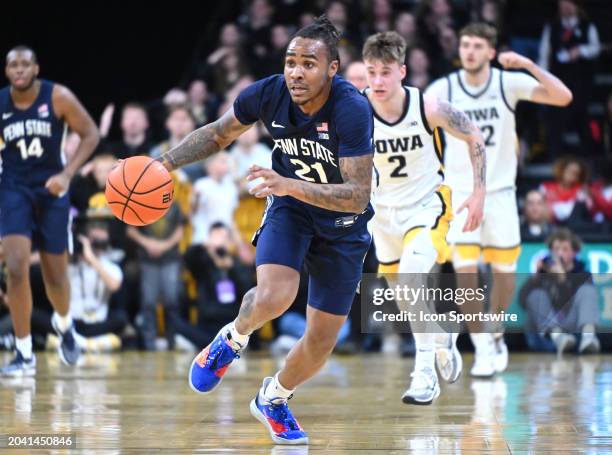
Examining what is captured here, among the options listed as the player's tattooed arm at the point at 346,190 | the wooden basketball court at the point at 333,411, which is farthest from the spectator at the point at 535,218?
the player's tattooed arm at the point at 346,190

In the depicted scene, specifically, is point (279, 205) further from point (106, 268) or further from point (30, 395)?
point (106, 268)

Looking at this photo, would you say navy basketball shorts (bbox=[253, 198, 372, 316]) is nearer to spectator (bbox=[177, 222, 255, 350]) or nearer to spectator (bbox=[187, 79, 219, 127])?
spectator (bbox=[177, 222, 255, 350])

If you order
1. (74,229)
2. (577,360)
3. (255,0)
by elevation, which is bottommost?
(577,360)

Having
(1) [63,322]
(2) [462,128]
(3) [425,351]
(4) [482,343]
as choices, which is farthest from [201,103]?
(3) [425,351]

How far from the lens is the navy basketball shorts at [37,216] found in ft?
29.2

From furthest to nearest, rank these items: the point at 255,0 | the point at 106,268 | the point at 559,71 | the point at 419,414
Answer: the point at 255,0
the point at 559,71
the point at 106,268
the point at 419,414

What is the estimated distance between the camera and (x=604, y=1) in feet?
53.5

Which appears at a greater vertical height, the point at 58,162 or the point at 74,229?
the point at 58,162

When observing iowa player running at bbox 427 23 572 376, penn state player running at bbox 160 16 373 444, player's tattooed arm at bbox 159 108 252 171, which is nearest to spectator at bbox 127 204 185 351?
iowa player running at bbox 427 23 572 376

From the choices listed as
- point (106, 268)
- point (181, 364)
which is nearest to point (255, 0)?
point (106, 268)

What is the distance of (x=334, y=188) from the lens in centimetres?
535

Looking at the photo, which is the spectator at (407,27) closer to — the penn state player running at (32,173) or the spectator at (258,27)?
the spectator at (258,27)

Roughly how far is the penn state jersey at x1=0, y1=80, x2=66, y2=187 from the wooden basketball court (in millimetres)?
1607

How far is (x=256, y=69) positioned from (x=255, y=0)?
4.30ft
